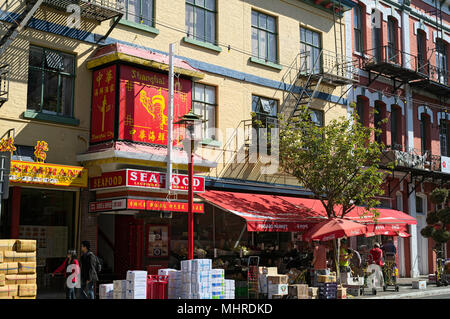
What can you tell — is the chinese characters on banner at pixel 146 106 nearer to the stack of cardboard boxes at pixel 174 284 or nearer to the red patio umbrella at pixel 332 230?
the stack of cardboard boxes at pixel 174 284

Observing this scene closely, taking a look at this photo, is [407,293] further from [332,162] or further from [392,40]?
[392,40]

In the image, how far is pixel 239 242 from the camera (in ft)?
66.4

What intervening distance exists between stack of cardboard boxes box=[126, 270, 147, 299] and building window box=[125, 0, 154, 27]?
905 cm

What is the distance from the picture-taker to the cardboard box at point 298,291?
1530cm

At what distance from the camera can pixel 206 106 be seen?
20.0 metres

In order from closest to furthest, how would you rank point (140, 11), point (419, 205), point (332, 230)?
1. point (332, 230)
2. point (140, 11)
3. point (419, 205)

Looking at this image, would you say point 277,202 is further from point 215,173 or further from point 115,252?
point 115,252

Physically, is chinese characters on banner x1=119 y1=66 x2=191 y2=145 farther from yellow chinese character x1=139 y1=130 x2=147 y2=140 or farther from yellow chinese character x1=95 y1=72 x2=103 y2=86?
yellow chinese character x1=95 y1=72 x2=103 y2=86

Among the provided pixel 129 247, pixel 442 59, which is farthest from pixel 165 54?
pixel 442 59

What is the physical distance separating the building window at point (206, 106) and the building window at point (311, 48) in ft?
17.6

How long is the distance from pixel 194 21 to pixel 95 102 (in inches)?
208

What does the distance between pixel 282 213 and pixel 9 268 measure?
9.50 metres

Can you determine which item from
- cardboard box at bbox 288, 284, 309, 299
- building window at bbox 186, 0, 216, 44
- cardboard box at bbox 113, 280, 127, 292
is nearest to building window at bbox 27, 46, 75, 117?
building window at bbox 186, 0, 216, 44
